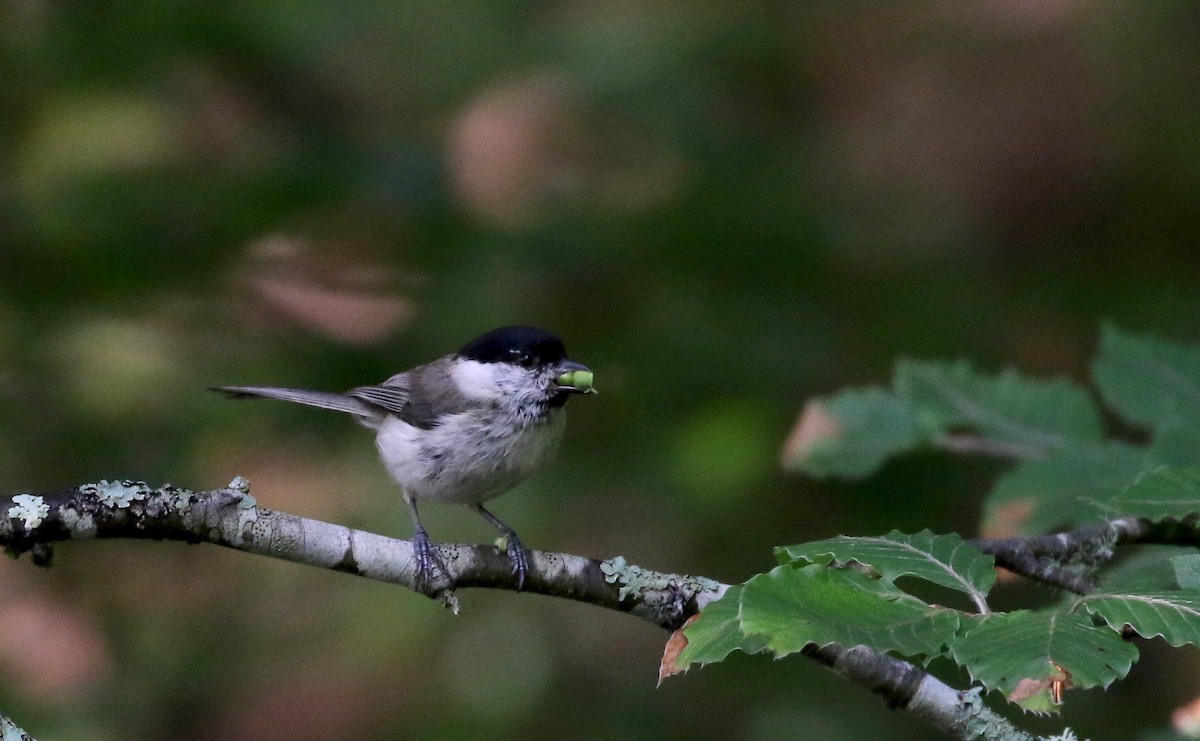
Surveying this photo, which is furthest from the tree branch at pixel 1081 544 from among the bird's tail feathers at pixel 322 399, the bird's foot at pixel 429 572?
the bird's tail feathers at pixel 322 399

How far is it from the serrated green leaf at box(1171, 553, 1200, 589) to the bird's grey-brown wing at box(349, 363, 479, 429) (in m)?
2.40

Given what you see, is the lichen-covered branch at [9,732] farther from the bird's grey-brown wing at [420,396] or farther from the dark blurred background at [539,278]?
the dark blurred background at [539,278]

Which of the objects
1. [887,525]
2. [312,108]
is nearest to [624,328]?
[887,525]

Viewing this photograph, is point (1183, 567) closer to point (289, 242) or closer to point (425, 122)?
point (289, 242)

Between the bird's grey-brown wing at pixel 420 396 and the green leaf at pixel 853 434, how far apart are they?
1.16 metres

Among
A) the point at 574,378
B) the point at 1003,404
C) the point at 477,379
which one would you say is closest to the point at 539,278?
the point at 477,379

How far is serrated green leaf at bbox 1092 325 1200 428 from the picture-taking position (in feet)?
8.40

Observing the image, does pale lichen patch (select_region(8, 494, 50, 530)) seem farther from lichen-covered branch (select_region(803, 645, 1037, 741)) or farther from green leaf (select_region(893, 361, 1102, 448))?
green leaf (select_region(893, 361, 1102, 448))

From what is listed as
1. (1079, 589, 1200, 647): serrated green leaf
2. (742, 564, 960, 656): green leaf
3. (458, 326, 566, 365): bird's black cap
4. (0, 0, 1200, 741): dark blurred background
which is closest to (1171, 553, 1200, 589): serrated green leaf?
(1079, 589, 1200, 647): serrated green leaf

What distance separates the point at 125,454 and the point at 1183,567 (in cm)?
354

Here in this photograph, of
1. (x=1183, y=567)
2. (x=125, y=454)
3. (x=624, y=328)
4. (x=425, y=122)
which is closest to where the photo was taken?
(x=1183, y=567)

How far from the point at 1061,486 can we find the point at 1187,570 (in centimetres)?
98

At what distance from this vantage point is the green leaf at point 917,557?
140 cm

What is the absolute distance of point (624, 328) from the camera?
447 centimetres
